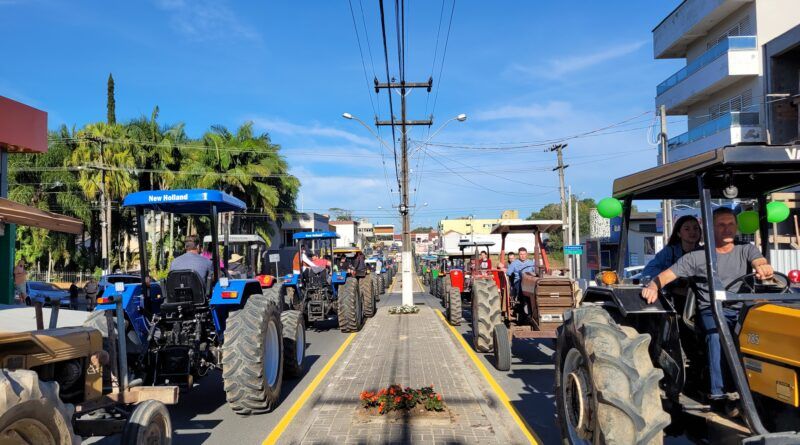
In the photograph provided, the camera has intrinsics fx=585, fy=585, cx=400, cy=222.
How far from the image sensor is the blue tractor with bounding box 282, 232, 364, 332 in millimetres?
13852

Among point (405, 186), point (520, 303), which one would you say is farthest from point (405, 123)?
point (520, 303)

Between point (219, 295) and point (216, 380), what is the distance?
226 centimetres

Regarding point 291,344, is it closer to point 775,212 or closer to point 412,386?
point 412,386

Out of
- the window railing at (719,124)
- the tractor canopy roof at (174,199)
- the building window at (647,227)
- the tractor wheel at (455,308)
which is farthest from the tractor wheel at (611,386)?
the building window at (647,227)

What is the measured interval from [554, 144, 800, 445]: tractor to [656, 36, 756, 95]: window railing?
22.1m

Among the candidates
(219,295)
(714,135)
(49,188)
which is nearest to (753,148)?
(219,295)

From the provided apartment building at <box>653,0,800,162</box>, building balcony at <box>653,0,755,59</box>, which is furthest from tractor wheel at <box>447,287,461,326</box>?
building balcony at <box>653,0,755,59</box>

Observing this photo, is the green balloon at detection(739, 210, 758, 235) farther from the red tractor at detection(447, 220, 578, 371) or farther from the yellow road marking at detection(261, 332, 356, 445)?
the yellow road marking at detection(261, 332, 356, 445)

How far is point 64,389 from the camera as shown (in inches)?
164

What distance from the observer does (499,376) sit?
339 inches

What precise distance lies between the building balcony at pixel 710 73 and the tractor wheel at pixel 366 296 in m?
17.4

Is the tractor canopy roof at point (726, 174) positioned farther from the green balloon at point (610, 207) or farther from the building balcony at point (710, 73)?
the building balcony at point (710, 73)

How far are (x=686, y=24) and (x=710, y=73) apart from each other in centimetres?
325

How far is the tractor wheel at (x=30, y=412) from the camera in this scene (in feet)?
9.26
